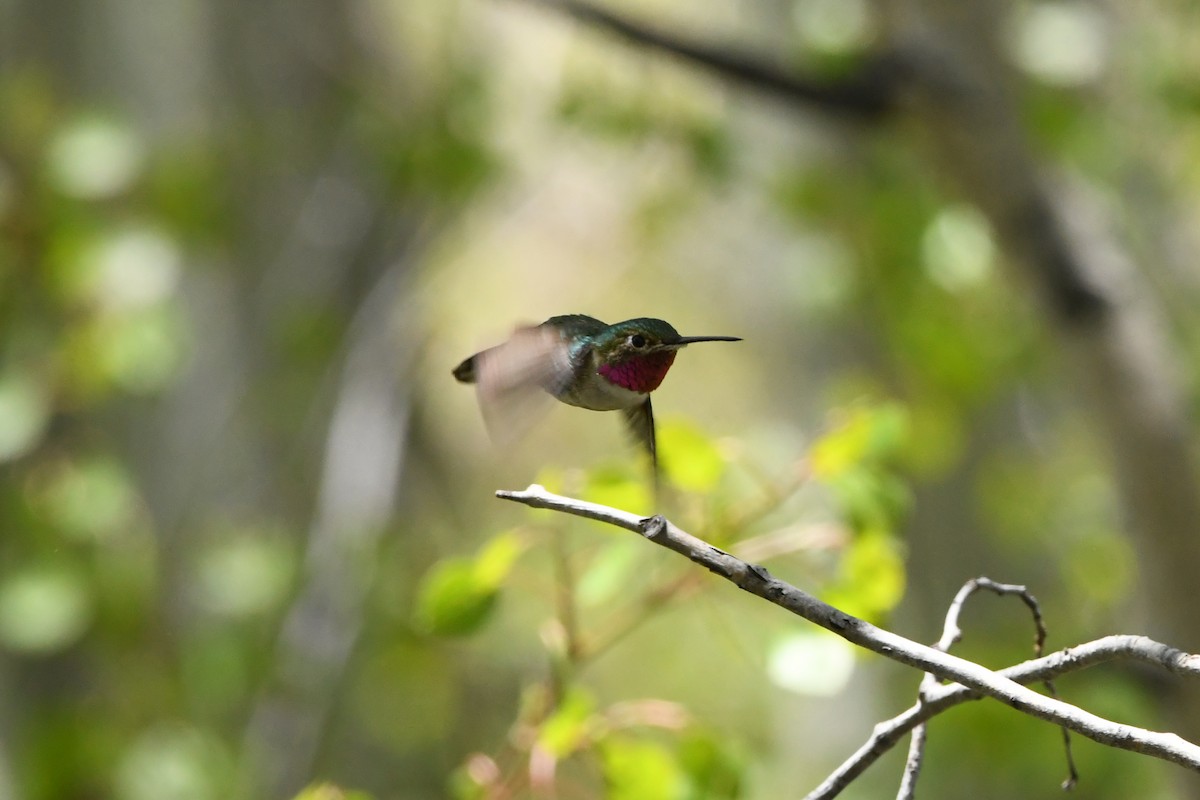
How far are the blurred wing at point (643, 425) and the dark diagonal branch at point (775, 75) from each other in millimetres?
960

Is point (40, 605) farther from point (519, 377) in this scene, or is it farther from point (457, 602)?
point (519, 377)

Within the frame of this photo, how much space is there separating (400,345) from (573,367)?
1.76 m

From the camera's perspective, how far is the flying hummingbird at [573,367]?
0.47 meters

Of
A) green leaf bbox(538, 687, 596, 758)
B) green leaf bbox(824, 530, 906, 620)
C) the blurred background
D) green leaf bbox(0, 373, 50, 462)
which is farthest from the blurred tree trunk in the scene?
green leaf bbox(0, 373, 50, 462)

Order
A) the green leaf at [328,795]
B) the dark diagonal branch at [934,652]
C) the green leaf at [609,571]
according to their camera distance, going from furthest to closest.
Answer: the green leaf at [609,571] → the green leaf at [328,795] → the dark diagonal branch at [934,652]

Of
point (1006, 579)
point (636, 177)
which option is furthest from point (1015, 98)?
point (636, 177)

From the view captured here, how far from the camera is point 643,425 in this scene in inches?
22.2

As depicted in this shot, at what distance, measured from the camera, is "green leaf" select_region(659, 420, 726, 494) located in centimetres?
77

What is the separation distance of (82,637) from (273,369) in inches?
24.4

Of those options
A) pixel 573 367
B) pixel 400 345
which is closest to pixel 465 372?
pixel 573 367

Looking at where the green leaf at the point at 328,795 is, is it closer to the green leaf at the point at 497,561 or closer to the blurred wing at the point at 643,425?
the green leaf at the point at 497,561

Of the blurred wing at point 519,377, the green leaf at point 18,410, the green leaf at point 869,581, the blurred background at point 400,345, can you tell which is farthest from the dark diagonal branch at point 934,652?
the green leaf at point 18,410

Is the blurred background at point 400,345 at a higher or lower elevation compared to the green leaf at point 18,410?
higher

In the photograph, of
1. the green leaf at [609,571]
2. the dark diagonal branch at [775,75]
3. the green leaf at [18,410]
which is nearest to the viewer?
the green leaf at [609,571]
